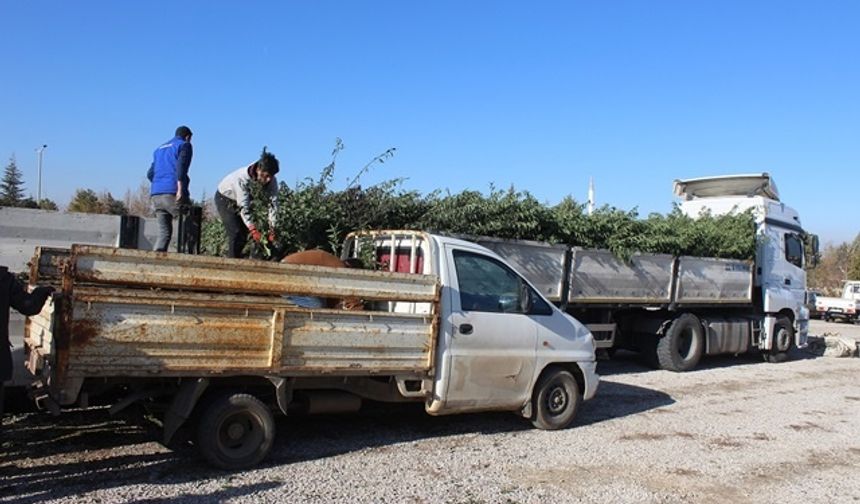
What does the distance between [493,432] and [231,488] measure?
312 centimetres

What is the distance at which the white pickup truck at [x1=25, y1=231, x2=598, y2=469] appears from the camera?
4914 mm

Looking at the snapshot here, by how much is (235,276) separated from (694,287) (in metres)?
Answer: 10.1

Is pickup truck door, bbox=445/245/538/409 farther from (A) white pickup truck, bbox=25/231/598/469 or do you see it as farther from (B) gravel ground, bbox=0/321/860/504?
(B) gravel ground, bbox=0/321/860/504

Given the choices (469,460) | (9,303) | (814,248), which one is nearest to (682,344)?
(814,248)

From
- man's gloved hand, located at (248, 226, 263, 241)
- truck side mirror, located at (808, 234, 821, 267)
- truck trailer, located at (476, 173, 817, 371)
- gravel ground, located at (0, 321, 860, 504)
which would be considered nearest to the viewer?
gravel ground, located at (0, 321, 860, 504)

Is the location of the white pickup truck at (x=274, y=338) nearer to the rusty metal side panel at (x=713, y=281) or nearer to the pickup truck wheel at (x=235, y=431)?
the pickup truck wheel at (x=235, y=431)

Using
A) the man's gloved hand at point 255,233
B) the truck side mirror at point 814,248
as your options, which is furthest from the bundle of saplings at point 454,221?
the truck side mirror at point 814,248

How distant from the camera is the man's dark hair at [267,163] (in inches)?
303

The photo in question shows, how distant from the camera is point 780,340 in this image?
1509cm

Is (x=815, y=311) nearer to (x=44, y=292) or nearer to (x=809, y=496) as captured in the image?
(x=809, y=496)

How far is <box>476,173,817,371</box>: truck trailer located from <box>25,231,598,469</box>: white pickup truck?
2652mm

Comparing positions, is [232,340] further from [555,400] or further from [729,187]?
[729,187]

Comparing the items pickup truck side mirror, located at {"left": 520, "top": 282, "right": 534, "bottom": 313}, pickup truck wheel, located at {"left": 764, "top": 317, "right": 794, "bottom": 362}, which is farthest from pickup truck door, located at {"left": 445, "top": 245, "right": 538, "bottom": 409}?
pickup truck wheel, located at {"left": 764, "top": 317, "right": 794, "bottom": 362}

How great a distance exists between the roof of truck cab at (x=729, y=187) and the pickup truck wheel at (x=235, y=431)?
1268 cm
